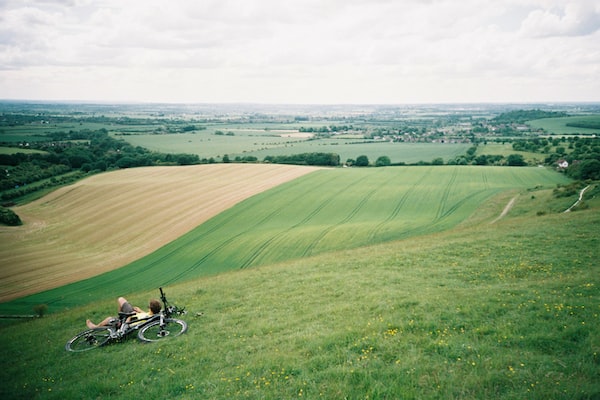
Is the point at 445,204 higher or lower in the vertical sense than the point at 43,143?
lower

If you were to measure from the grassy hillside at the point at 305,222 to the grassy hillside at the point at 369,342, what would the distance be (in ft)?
40.4

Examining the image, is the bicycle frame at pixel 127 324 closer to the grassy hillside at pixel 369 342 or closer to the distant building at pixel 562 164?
the grassy hillside at pixel 369 342

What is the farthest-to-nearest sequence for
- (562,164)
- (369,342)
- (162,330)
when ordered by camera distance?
1. (562,164)
2. (162,330)
3. (369,342)

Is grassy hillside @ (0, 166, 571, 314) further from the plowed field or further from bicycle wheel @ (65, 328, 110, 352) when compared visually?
bicycle wheel @ (65, 328, 110, 352)

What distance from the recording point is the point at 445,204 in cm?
4806

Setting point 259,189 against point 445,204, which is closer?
point 445,204

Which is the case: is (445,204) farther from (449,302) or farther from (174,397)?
(174,397)

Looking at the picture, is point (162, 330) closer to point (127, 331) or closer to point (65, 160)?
point (127, 331)

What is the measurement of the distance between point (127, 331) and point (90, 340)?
158 cm

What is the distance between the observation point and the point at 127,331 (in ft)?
43.1

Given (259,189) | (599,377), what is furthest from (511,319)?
(259,189)

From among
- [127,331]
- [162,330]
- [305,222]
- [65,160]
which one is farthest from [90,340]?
[65,160]

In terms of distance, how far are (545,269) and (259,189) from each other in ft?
156

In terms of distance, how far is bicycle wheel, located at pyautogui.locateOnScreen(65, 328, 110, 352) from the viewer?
13.0 m
